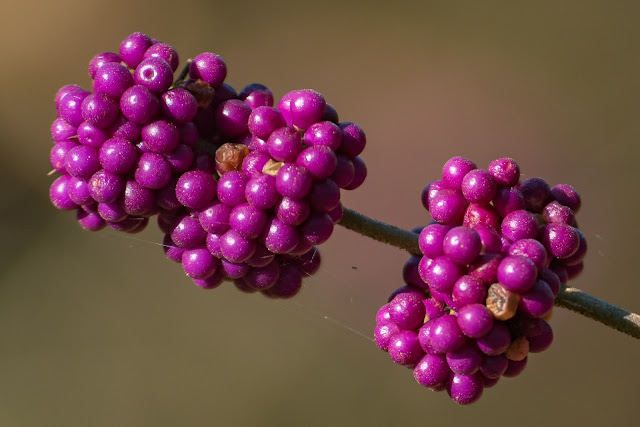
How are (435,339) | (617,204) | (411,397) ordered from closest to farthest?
(435,339) → (411,397) → (617,204)

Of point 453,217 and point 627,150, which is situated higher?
point 453,217

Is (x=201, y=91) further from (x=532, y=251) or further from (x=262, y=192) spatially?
(x=532, y=251)

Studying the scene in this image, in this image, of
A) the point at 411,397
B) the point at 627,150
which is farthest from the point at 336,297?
the point at 627,150

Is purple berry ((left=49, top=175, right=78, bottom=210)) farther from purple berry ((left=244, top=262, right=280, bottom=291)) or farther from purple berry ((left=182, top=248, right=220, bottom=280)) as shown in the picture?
purple berry ((left=244, top=262, right=280, bottom=291))

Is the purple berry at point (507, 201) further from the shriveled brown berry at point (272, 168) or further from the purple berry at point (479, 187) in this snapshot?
the shriveled brown berry at point (272, 168)

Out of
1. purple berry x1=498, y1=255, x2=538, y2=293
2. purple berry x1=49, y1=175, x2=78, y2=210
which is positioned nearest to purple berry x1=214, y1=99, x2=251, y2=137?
purple berry x1=49, y1=175, x2=78, y2=210

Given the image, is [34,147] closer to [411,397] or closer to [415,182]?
[415,182]

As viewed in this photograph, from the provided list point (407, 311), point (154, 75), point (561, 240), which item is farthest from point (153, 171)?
point (561, 240)
